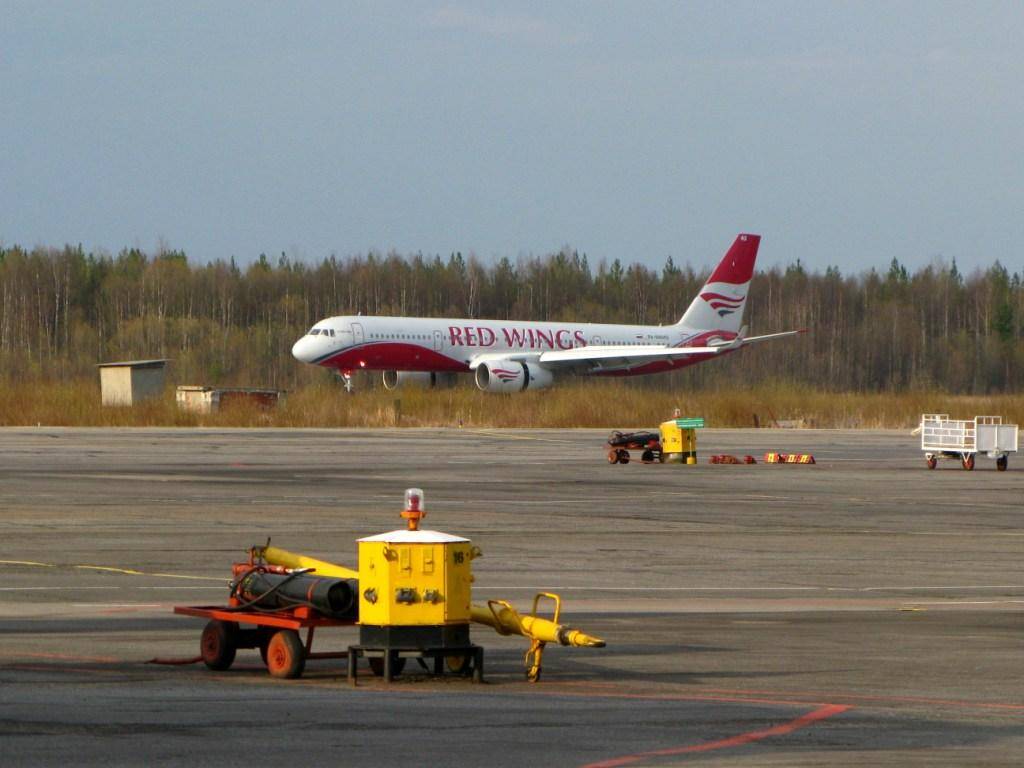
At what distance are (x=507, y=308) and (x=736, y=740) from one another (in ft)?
403

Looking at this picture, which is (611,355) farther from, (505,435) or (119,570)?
(119,570)

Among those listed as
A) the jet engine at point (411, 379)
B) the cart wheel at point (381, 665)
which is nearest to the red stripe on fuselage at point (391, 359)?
the jet engine at point (411, 379)

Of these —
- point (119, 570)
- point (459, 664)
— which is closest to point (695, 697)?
point (459, 664)

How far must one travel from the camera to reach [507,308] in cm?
13212

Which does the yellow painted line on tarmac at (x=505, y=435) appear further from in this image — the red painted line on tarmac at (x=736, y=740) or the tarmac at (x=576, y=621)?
the red painted line on tarmac at (x=736, y=740)

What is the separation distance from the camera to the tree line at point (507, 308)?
392 feet

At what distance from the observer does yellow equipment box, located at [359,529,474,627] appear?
37.8 ft

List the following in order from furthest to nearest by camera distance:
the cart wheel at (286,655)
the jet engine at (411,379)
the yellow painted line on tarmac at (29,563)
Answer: the jet engine at (411,379) → the yellow painted line on tarmac at (29,563) → the cart wheel at (286,655)

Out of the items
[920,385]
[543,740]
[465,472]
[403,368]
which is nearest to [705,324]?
[403,368]

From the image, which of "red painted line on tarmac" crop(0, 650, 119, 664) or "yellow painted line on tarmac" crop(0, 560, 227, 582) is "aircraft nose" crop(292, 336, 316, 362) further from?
"red painted line on tarmac" crop(0, 650, 119, 664)

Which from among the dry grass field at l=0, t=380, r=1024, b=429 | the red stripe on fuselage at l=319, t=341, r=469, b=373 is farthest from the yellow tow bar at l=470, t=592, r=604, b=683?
the red stripe on fuselage at l=319, t=341, r=469, b=373

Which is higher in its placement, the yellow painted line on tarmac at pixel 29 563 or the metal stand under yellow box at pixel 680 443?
the metal stand under yellow box at pixel 680 443

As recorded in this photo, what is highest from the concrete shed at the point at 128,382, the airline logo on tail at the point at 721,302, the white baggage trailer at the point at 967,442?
the airline logo on tail at the point at 721,302

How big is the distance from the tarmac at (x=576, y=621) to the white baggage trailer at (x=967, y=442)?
15.0 ft
